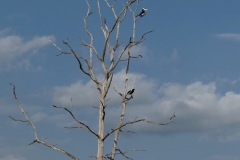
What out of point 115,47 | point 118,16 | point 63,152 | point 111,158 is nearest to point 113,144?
point 111,158

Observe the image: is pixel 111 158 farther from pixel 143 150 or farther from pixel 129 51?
pixel 129 51

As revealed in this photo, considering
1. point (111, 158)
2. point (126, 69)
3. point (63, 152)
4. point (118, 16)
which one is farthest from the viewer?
point (126, 69)

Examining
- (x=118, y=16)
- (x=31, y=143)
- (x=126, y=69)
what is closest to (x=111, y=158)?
(x=31, y=143)

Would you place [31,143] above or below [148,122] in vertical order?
below

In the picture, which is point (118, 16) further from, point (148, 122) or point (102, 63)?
point (148, 122)

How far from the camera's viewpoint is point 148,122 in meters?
12.6

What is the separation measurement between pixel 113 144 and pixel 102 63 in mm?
2440

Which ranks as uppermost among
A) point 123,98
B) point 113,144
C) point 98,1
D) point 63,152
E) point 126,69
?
point 98,1

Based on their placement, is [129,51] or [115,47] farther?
[129,51]

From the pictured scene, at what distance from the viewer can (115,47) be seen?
12711 mm

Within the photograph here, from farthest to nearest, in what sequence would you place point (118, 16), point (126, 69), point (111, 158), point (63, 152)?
point (126, 69) → point (118, 16) → point (111, 158) → point (63, 152)

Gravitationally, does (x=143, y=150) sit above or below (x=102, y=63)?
below

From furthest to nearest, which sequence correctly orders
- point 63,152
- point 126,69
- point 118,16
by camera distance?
point 126,69
point 118,16
point 63,152

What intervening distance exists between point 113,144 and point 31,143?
7.95 feet
